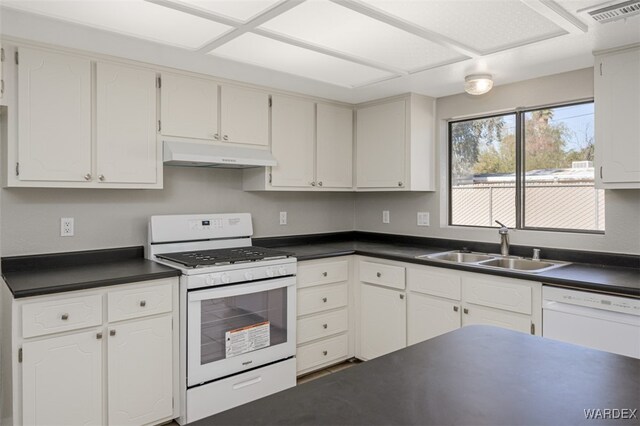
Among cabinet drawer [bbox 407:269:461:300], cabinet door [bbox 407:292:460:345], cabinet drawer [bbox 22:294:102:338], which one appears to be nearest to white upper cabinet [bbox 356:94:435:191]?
cabinet drawer [bbox 407:269:461:300]

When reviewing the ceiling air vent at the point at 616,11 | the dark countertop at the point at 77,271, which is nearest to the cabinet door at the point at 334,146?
the dark countertop at the point at 77,271

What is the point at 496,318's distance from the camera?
2600 millimetres

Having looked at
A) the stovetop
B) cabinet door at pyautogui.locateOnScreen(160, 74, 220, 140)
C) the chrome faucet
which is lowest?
the stovetop

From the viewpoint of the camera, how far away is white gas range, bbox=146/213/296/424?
250cm

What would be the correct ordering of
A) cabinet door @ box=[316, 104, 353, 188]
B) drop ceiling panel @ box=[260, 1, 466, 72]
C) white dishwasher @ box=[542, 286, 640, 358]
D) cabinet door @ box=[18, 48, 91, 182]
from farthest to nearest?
cabinet door @ box=[316, 104, 353, 188]
cabinet door @ box=[18, 48, 91, 182]
white dishwasher @ box=[542, 286, 640, 358]
drop ceiling panel @ box=[260, 1, 466, 72]

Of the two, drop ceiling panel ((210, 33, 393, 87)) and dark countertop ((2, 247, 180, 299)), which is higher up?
drop ceiling panel ((210, 33, 393, 87))

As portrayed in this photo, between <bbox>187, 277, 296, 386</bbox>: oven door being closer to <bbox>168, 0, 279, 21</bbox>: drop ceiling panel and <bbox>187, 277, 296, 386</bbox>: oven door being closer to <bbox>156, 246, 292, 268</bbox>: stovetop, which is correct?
<bbox>156, 246, 292, 268</bbox>: stovetop

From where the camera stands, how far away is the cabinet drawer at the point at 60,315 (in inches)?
80.0

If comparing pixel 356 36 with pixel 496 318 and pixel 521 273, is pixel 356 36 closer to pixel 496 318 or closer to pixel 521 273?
pixel 521 273

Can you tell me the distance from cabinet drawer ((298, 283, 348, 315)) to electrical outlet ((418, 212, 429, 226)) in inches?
35.6

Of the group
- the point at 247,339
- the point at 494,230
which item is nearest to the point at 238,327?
the point at 247,339

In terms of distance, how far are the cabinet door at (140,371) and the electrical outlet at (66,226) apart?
2.55 ft

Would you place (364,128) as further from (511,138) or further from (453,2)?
(453,2)

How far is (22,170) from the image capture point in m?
2.29
